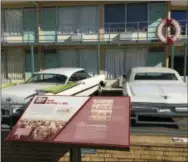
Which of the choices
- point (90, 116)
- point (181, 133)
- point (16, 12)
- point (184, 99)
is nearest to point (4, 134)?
point (90, 116)

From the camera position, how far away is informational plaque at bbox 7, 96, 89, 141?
10.0ft

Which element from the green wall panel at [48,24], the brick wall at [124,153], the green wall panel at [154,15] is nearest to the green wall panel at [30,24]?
the green wall panel at [48,24]

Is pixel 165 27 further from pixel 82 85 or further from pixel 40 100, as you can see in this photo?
pixel 40 100

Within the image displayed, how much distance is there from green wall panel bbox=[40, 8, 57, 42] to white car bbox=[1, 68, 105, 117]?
722cm

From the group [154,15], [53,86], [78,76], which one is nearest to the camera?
[53,86]

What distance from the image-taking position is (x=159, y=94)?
237 inches

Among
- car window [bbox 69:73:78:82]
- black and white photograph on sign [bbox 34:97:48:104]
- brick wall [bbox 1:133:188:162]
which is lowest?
brick wall [bbox 1:133:188:162]

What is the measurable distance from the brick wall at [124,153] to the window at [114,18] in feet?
41.6

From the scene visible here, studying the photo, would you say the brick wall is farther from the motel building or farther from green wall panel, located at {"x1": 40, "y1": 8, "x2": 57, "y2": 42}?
green wall panel, located at {"x1": 40, "y1": 8, "x2": 57, "y2": 42}

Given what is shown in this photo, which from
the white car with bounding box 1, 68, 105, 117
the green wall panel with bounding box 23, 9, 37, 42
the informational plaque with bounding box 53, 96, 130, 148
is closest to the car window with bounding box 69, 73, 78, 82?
the white car with bounding box 1, 68, 105, 117

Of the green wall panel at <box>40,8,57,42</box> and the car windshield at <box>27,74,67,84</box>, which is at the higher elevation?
the green wall panel at <box>40,8,57,42</box>

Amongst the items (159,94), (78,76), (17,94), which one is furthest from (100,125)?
(78,76)

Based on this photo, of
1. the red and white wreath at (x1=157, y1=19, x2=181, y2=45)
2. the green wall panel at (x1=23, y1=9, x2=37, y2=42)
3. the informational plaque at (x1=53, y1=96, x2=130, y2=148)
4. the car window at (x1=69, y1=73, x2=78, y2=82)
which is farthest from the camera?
the green wall panel at (x1=23, y1=9, x2=37, y2=42)

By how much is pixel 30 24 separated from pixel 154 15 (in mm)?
7858
